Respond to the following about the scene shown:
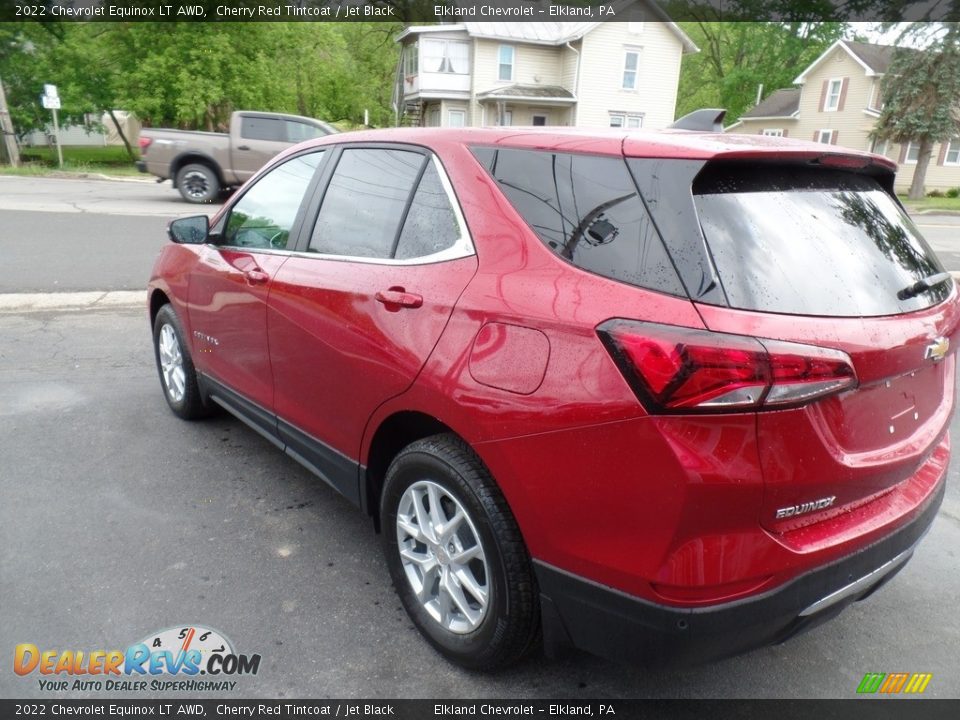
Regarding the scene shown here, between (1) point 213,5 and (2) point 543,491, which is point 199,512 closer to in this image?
(2) point 543,491

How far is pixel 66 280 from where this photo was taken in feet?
25.0

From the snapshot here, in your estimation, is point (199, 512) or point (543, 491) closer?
point (543, 491)

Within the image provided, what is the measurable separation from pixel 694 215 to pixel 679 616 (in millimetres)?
1021

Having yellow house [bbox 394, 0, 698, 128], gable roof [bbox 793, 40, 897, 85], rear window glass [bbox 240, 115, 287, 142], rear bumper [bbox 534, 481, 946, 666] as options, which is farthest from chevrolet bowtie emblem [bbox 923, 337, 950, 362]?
gable roof [bbox 793, 40, 897, 85]

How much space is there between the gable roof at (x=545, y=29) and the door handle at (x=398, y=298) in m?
33.8

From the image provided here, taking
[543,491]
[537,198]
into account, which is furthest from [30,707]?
[537,198]

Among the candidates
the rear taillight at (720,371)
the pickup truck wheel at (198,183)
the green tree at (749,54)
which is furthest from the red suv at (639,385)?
the green tree at (749,54)

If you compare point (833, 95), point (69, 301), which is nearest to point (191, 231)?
point (69, 301)

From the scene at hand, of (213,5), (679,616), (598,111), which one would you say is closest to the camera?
(679,616)

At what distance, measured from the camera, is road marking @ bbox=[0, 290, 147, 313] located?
263 inches

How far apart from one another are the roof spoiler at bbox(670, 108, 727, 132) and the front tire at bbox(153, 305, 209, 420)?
2965mm

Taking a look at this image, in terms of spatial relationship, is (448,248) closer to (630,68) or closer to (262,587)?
(262,587)

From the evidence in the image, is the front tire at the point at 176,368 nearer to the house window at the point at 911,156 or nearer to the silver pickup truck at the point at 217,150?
the silver pickup truck at the point at 217,150

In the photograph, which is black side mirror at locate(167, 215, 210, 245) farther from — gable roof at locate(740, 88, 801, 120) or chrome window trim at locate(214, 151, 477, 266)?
gable roof at locate(740, 88, 801, 120)
